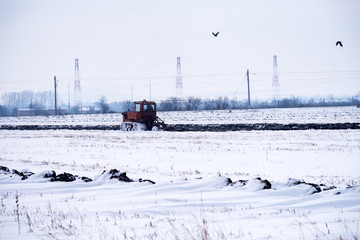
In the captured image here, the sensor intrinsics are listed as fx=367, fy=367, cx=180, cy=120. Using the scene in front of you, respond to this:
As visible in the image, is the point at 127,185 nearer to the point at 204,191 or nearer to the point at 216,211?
the point at 204,191

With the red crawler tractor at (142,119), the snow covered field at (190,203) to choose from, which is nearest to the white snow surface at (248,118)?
the red crawler tractor at (142,119)

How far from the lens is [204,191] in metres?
8.09

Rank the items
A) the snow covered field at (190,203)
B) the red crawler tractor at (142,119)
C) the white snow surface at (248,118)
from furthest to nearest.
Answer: the white snow surface at (248,118), the red crawler tractor at (142,119), the snow covered field at (190,203)

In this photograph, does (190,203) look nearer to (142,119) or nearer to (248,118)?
(142,119)

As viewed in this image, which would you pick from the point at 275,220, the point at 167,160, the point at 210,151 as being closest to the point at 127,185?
the point at 275,220

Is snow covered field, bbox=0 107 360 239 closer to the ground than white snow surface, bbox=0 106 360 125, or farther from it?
closer to the ground

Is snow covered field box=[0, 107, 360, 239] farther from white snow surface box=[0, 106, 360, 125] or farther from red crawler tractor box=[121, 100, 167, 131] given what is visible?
white snow surface box=[0, 106, 360, 125]

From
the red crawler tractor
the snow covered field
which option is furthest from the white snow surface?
the snow covered field

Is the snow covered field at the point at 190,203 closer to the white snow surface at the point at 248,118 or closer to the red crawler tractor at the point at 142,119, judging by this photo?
the red crawler tractor at the point at 142,119

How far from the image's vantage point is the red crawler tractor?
3154 centimetres

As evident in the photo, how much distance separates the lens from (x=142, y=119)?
32156 mm

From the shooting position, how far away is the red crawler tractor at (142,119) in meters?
31.5

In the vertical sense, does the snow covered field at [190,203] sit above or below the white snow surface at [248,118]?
below

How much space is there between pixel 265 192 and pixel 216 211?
1.63 meters
